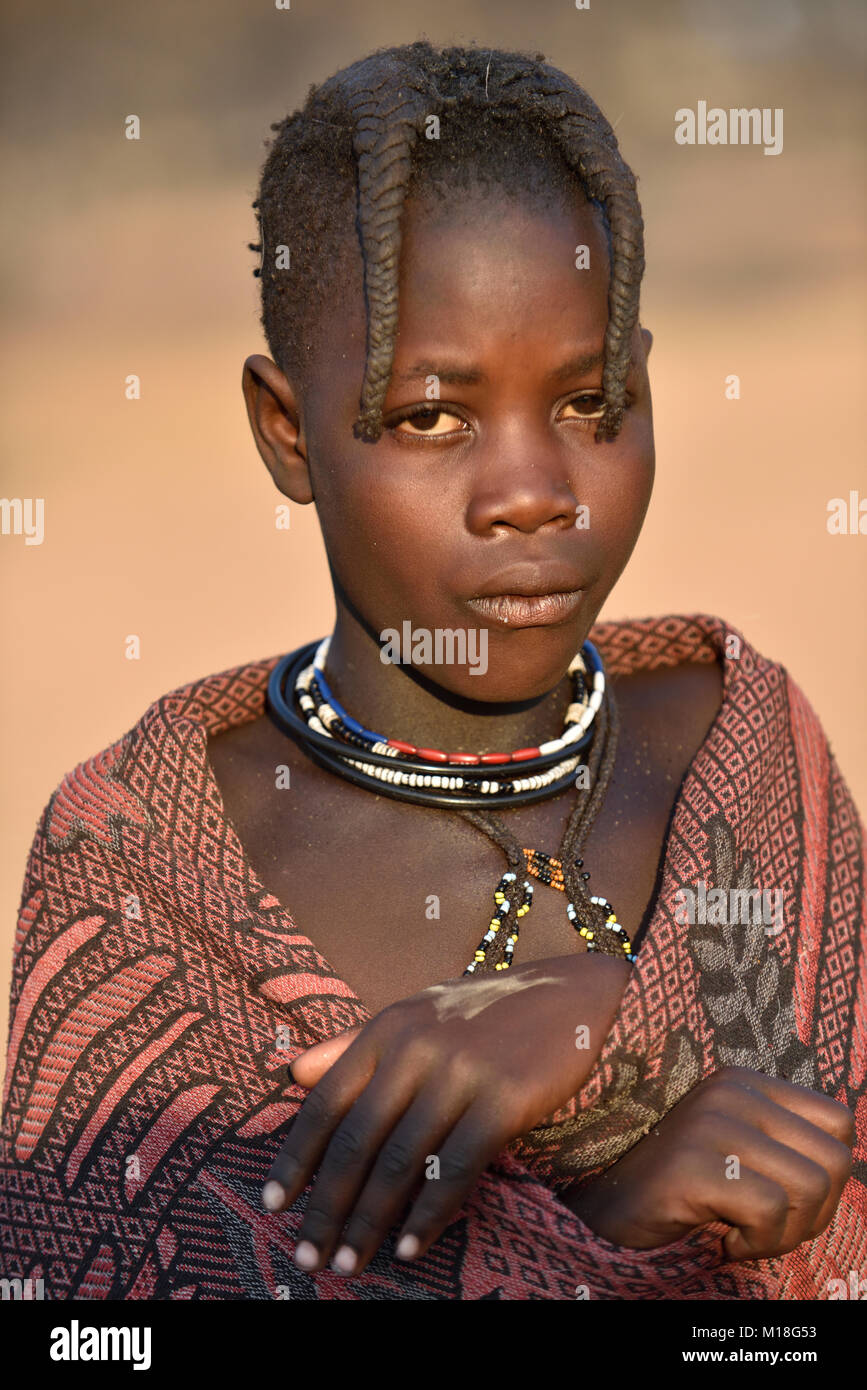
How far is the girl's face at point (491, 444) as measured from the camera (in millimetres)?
2061

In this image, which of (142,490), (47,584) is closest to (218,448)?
(142,490)

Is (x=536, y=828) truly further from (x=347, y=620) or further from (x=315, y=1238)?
(x=315, y=1238)

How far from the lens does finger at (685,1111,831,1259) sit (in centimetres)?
188

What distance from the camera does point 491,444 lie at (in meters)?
2.09

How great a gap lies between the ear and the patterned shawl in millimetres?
412

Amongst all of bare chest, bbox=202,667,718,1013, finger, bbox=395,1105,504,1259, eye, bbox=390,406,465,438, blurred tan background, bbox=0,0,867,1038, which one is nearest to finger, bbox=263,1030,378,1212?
finger, bbox=395,1105,504,1259

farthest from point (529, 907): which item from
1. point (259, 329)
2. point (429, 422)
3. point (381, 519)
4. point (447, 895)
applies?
point (259, 329)

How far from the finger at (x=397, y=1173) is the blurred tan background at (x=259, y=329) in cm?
440

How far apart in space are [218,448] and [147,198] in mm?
1631

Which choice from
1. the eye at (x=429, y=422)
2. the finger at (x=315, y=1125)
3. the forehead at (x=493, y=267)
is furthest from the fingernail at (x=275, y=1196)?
the forehead at (x=493, y=267)

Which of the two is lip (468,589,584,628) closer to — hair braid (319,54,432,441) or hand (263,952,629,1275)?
hair braid (319,54,432,441)

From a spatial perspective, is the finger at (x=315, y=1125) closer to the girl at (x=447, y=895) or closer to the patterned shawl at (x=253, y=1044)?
the girl at (x=447, y=895)

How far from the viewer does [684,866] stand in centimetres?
227
